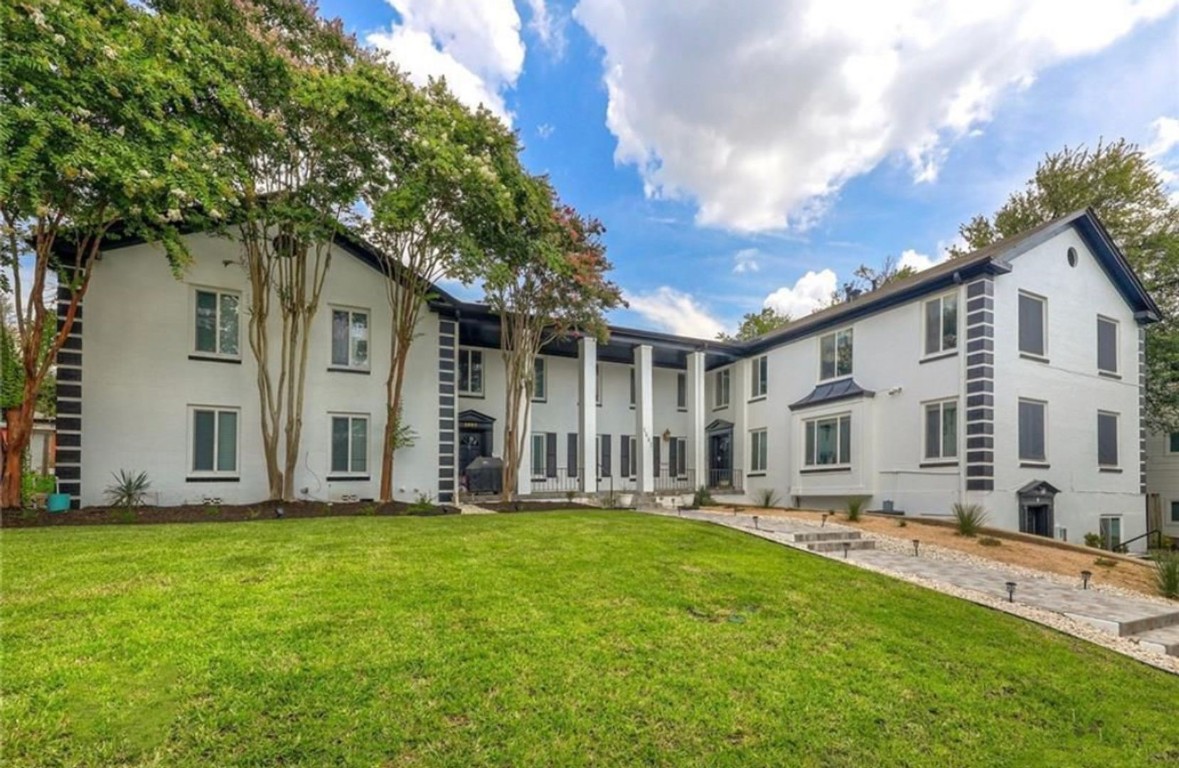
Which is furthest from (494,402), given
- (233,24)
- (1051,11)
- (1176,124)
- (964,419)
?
(1176,124)

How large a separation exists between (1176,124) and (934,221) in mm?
6727

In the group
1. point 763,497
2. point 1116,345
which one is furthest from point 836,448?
point 1116,345

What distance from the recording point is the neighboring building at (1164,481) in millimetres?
20078

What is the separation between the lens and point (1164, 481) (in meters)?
20.5

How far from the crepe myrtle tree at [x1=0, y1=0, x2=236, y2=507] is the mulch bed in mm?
1112

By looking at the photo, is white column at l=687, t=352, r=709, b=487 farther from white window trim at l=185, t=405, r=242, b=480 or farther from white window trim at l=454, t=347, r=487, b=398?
white window trim at l=185, t=405, r=242, b=480

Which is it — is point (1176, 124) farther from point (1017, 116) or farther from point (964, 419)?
point (964, 419)

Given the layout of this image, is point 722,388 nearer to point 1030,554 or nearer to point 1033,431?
point 1033,431

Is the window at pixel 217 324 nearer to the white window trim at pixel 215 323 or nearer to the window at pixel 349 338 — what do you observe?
the white window trim at pixel 215 323

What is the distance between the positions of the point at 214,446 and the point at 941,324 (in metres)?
18.1

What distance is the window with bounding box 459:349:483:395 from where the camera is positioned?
61.0 ft

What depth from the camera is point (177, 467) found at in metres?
12.3

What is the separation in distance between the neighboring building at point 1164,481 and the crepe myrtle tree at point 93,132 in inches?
1170

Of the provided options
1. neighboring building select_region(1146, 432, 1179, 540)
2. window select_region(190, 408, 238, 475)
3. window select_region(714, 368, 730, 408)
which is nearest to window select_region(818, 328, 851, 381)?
window select_region(714, 368, 730, 408)
